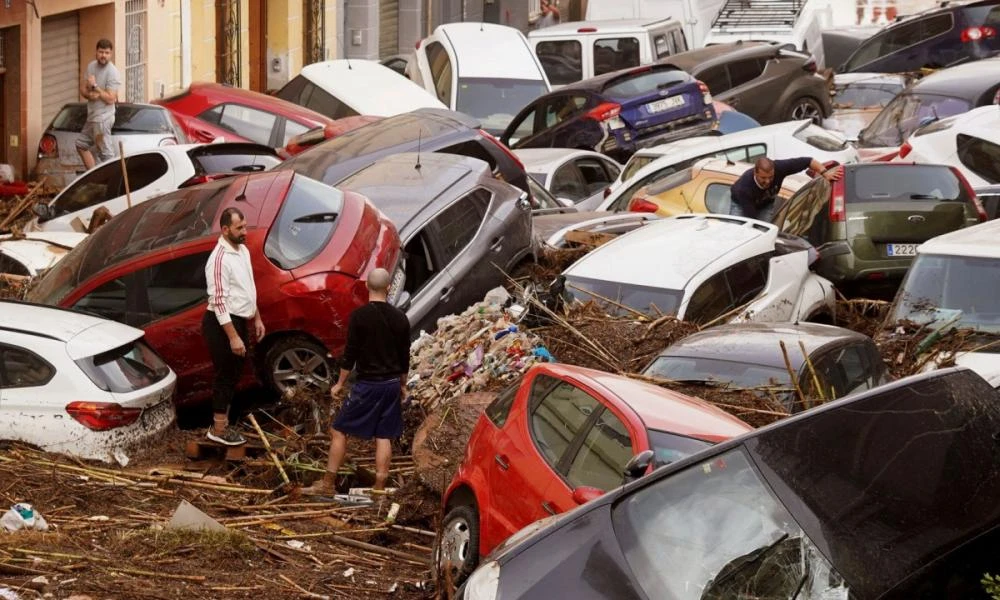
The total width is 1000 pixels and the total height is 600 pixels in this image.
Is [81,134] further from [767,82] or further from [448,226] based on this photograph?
[767,82]

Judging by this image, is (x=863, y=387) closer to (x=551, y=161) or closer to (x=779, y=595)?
(x=779, y=595)

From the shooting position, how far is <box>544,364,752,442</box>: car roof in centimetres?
813

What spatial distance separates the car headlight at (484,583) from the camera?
645 centimetres

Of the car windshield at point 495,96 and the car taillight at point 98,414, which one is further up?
the car taillight at point 98,414

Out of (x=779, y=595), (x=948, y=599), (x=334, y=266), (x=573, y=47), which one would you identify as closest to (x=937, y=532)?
(x=948, y=599)

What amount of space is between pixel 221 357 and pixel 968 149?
965 cm

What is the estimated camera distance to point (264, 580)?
873 cm

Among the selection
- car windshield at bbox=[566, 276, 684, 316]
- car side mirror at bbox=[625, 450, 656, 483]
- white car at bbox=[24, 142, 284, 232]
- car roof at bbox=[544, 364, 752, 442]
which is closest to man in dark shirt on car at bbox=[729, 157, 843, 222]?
car windshield at bbox=[566, 276, 684, 316]

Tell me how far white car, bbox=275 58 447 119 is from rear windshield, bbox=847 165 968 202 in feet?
26.7

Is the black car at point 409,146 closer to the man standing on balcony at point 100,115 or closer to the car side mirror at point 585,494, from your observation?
the man standing on balcony at point 100,115

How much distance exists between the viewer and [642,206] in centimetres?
1762

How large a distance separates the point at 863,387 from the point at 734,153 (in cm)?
908

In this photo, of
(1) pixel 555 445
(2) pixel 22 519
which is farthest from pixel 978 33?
(2) pixel 22 519

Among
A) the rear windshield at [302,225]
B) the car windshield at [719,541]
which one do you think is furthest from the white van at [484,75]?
the car windshield at [719,541]
